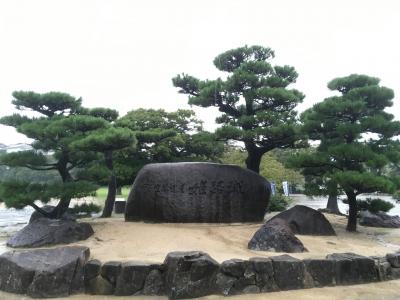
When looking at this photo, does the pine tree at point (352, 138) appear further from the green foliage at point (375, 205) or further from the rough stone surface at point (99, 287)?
the rough stone surface at point (99, 287)

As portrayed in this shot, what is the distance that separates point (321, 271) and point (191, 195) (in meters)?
4.69

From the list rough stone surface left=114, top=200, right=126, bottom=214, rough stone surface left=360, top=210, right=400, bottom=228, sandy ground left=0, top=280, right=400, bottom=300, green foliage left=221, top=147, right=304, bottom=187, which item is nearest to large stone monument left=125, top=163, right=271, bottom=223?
sandy ground left=0, top=280, right=400, bottom=300

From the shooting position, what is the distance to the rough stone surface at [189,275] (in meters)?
5.54

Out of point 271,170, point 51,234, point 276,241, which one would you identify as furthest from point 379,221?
point 51,234

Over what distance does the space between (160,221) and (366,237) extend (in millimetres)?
5226

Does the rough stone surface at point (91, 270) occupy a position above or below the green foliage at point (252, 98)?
below

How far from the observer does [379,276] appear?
657cm

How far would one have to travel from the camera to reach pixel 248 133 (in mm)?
11828

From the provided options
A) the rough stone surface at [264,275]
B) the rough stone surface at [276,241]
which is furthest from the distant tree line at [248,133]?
the rough stone surface at [264,275]

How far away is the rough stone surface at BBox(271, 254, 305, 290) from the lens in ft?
19.7

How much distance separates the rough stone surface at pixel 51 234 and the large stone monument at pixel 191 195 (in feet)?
6.13

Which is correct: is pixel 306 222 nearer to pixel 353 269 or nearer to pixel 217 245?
pixel 217 245

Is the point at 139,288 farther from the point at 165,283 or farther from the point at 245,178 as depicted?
the point at 245,178

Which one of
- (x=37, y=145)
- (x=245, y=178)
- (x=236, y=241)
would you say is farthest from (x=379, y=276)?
(x=37, y=145)
